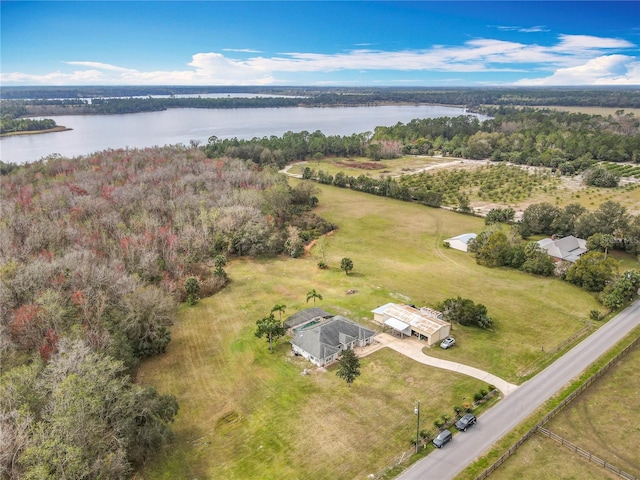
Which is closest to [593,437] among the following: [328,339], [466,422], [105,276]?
[466,422]

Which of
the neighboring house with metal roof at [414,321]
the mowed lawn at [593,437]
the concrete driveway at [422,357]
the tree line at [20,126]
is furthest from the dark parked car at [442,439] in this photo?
the tree line at [20,126]

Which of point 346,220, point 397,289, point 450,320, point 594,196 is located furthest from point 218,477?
point 594,196

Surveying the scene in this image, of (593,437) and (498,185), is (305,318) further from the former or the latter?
(498,185)

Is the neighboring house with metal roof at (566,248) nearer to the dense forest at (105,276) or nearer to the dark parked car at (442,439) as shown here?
the dense forest at (105,276)

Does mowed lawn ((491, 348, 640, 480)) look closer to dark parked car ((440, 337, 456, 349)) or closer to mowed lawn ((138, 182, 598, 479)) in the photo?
mowed lawn ((138, 182, 598, 479))

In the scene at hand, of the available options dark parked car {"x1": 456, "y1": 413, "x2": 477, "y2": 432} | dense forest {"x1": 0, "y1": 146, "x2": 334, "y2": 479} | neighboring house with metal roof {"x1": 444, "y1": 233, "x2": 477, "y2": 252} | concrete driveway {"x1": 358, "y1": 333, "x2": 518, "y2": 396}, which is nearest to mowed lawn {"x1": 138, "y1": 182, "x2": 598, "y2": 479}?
concrete driveway {"x1": 358, "y1": 333, "x2": 518, "y2": 396}

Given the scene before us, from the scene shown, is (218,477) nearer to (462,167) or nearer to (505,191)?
(505,191)
